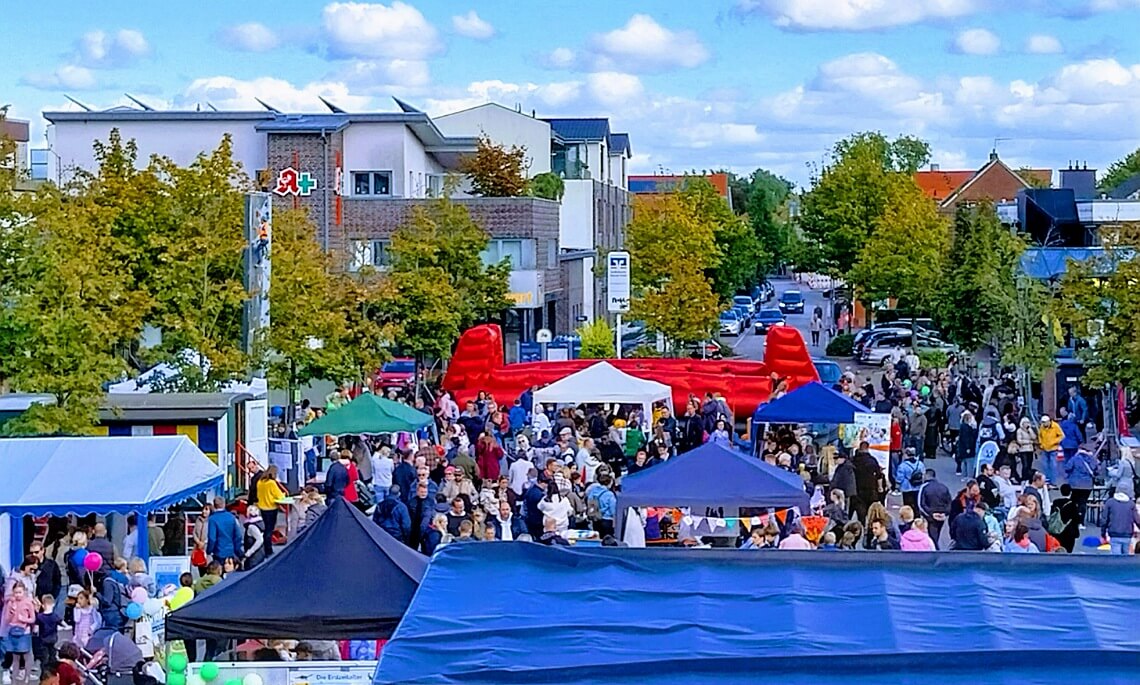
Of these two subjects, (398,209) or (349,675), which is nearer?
(349,675)

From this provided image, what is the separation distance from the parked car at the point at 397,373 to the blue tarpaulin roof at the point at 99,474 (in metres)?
21.5

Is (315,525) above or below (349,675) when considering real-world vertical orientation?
above

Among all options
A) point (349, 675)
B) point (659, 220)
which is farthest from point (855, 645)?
point (659, 220)

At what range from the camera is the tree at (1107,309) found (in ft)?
94.7

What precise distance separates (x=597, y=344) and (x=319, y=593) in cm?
3619

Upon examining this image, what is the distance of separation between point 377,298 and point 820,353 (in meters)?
28.9

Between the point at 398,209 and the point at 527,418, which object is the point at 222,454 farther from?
the point at 398,209

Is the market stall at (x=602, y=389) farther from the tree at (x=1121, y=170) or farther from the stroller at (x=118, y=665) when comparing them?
the tree at (x=1121, y=170)

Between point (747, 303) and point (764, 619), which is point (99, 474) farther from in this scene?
point (747, 303)

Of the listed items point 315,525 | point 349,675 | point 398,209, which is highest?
point 398,209

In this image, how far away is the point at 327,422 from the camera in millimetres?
25547

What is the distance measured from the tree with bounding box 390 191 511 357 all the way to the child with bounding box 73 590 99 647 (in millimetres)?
25981

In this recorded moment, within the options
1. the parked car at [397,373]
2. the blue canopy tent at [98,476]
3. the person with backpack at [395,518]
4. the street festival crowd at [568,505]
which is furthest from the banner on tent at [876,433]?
the parked car at [397,373]

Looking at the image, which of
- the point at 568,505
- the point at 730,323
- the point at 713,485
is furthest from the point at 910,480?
the point at 730,323
